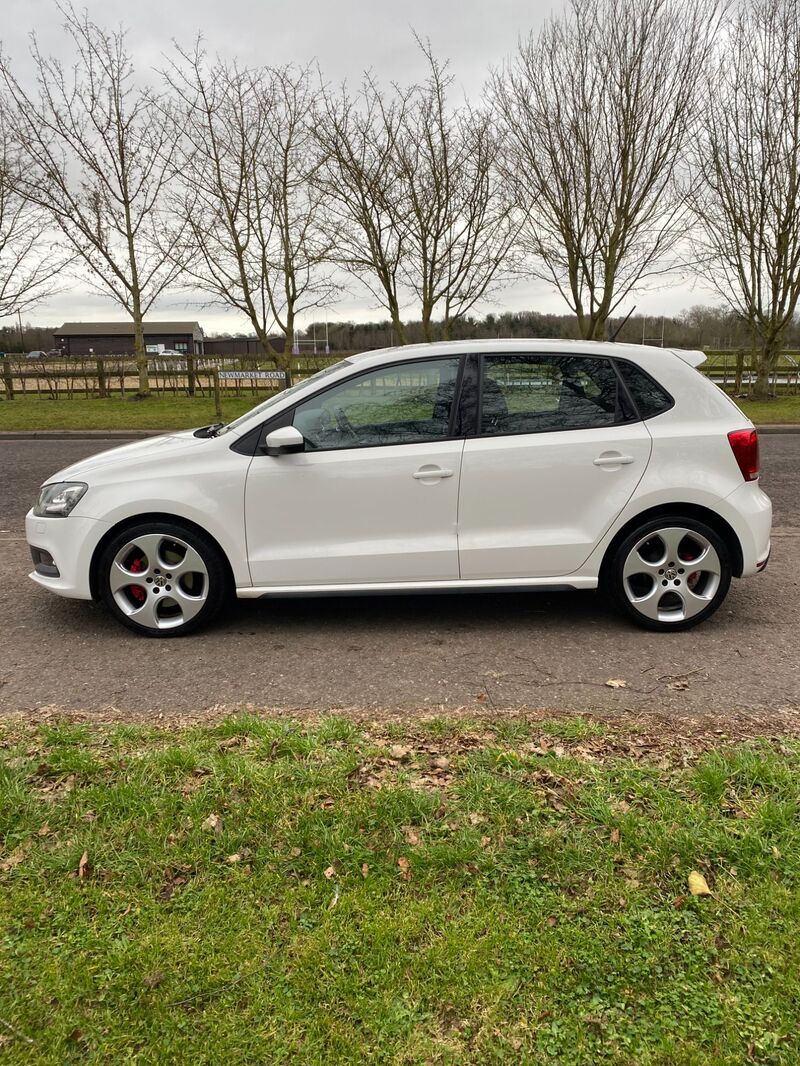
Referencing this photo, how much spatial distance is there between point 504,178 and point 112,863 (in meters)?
17.6

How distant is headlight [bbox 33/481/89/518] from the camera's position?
423cm

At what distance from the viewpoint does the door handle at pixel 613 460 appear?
4.18 metres

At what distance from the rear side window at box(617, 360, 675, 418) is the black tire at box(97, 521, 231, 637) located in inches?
102

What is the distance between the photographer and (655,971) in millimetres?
1894

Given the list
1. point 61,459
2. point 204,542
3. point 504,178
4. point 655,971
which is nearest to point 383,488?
point 204,542

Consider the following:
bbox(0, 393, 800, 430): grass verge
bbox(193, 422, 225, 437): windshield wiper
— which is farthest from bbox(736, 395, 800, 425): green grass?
bbox(193, 422, 225, 437): windshield wiper

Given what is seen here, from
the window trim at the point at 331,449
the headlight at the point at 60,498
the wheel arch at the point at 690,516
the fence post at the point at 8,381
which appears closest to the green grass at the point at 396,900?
the wheel arch at the point at 690,516

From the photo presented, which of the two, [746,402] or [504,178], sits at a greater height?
[504,178]

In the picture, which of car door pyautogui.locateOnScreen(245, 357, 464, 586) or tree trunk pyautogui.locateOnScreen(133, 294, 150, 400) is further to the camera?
tree trunk pyautogui.locateOnScreen(133, 294, 150, 400)

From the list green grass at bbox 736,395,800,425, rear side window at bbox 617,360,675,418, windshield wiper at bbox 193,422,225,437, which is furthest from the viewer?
green grass at bbox 736,395,800,425

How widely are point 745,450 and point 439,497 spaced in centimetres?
179

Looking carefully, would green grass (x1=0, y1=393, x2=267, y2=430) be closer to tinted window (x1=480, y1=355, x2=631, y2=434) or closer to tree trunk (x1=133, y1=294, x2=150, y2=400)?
tree trunk (x1=133, y1=294, x2=150, y2=400)

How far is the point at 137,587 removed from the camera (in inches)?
169

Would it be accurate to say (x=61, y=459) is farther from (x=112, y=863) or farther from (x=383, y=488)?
(x=112, y=863)
